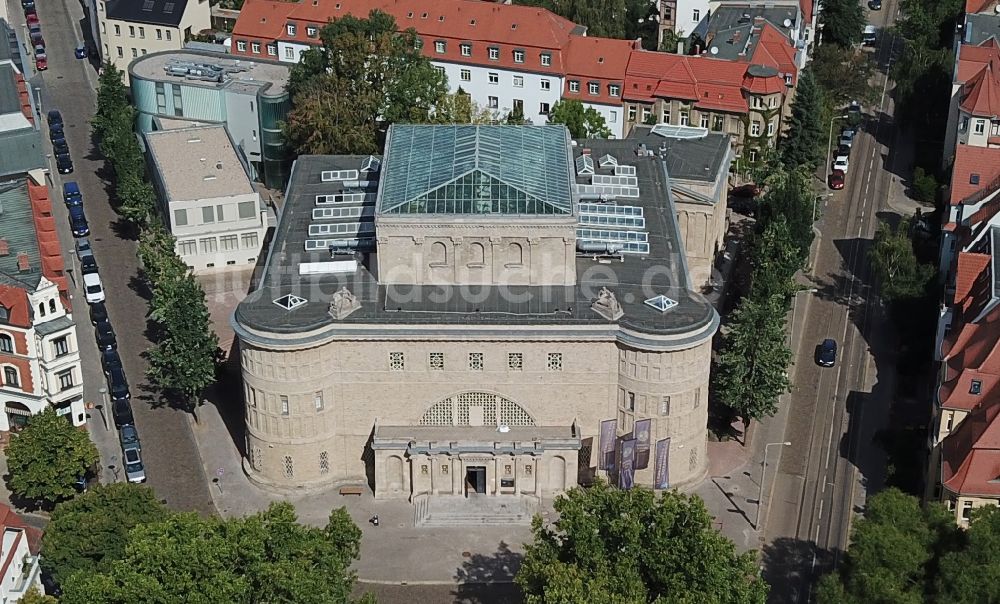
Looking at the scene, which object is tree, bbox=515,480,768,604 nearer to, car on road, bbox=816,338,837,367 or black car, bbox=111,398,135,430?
car on road, bbox=816,338,837,367

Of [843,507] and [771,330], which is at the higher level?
[771,330]

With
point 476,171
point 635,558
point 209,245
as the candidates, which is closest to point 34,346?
point 209,245

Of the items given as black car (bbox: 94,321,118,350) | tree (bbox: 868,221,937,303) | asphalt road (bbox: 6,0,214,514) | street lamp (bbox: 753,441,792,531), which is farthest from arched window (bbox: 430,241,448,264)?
tree (bbox: 868,221,937,303)

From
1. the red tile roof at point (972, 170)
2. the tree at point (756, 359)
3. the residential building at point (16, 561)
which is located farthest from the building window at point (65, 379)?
the red tile roof at point (972, 170)

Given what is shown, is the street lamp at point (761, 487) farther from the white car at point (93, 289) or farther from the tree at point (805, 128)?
the white car at point (93, 289)

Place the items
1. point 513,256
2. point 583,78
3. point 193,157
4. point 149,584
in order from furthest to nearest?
point 583,78
point 193,157
point 513,256
point 149,584

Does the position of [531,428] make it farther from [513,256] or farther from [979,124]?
[979,124]

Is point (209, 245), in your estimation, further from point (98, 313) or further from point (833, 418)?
point (833, 418)

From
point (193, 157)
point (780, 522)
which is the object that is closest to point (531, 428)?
point (780, 522)
